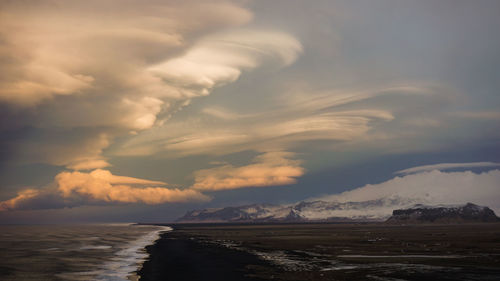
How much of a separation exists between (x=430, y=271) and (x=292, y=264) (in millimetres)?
16389

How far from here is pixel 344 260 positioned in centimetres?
5797

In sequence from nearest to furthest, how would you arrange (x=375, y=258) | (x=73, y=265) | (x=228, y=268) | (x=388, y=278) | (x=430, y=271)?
(x=388, y=278) < (x=430, y=271) < (x=228, y=268) < (x=73, y=265) < (x=375, y=258)

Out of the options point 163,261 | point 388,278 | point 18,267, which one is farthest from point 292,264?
point 18,267

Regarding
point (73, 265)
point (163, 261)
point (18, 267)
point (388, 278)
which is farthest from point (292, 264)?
point (18, 267)

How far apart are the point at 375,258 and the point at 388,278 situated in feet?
63.9

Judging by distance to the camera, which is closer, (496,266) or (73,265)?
(496,266)

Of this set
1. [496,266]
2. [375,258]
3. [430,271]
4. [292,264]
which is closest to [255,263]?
[292,264]

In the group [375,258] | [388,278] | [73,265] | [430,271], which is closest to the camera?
[388,278]

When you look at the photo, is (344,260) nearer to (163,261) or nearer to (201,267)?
(201,267)

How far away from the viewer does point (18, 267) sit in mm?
53719

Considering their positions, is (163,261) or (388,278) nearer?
(388,278)

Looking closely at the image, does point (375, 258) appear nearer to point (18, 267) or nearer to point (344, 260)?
point (344, 260)

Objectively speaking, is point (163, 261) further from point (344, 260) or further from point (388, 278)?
point (388, 278)

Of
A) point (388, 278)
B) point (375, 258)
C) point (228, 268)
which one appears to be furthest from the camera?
point (375, 258)
